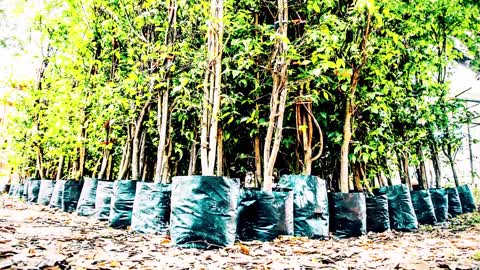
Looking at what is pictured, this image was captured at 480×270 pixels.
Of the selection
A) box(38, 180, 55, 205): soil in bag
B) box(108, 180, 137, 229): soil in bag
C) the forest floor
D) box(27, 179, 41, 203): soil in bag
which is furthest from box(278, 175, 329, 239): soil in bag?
box(27, 179, 41, 203): soil in bag

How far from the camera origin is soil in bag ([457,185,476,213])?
18.2 ft

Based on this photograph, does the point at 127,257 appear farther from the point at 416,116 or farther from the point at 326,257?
the point at 416,116

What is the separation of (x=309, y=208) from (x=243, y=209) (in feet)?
1.85

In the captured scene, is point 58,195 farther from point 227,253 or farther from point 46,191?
point 227,253

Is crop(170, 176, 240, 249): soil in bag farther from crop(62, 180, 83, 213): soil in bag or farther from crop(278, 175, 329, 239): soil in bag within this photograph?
crop(62, 180, 83, 213): soil in bag

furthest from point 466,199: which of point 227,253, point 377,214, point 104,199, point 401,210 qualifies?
point 104,199

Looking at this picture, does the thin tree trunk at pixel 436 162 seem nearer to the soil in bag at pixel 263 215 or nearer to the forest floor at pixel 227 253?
the forest floor at pixel 227 253

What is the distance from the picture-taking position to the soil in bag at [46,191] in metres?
5.70

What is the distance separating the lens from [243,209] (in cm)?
275

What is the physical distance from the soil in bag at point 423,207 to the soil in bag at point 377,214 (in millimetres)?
996

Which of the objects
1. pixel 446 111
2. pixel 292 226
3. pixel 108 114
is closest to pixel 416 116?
pixel 446 111

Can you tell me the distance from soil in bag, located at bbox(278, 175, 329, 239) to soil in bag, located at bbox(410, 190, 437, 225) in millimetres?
1816

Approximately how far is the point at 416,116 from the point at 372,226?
1398mm

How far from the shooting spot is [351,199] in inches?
123
